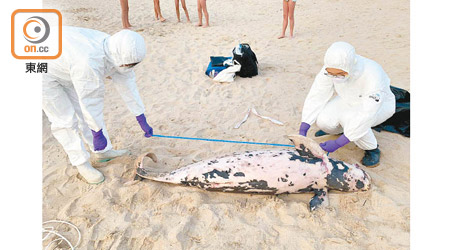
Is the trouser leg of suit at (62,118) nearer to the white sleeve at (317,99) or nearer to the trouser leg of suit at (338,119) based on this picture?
the white sleeve at (317,99)

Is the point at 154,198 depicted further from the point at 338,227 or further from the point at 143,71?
the point at 143,71

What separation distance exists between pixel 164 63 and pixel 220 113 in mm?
2329

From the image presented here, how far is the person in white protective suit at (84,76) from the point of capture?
2445 mm

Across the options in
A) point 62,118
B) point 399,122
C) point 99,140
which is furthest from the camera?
point 399,122

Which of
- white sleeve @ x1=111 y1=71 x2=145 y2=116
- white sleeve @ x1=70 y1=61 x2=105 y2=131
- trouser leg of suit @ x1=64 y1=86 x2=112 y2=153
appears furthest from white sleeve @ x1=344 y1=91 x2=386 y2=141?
trouser leg of suit @ x1=64 y1=86 x2=112 y2=153

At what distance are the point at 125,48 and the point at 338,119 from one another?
98.4 inches

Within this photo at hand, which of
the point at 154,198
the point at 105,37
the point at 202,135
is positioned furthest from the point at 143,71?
the point at 154,198

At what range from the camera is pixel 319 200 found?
2670mm

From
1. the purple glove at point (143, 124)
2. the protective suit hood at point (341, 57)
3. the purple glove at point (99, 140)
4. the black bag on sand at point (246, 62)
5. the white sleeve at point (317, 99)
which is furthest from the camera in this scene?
the black bag on sand at point (246, 62)

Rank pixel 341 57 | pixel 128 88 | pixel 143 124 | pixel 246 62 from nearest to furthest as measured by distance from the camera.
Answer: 1. pixel 341 57
2. pixel 128 88
3. pixel 143 124
4. pixel 246 62

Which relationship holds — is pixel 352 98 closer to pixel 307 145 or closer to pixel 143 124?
pixel 307 145

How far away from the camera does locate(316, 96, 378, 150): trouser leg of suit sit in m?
3.08

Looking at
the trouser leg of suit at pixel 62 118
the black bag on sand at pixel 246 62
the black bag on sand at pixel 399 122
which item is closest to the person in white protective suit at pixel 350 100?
the black bag on sand at pixel 399 122

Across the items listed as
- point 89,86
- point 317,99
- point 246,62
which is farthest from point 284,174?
point 246,62
